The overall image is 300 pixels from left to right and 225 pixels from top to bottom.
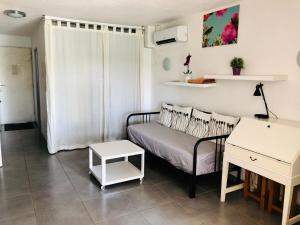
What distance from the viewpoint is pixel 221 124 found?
128 inches

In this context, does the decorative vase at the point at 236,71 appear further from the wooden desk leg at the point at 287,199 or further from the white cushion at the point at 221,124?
the wooden desk leg at the point at 287,199

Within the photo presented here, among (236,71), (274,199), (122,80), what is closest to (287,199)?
(274,199)

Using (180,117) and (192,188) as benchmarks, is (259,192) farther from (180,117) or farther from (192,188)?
(180,117)

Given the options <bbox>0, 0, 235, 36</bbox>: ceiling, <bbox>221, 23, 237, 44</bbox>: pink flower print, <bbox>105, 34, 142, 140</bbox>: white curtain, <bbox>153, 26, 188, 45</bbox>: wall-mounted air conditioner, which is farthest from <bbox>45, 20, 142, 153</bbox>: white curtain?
<bbox>221, 23, 237, 44</bbox>: pink flower print

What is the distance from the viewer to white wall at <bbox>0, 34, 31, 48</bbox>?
6125mm

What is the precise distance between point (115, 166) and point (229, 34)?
2.32 metres

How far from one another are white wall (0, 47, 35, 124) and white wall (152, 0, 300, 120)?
14.2 ft

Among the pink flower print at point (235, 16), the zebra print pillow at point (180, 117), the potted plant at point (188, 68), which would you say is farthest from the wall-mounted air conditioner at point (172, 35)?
the zebra print pillow at point (180, 117)

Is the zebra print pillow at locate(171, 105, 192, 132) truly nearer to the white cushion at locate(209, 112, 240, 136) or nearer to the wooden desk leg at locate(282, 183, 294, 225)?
the white cushion at locate(209, 112, 240, 136)

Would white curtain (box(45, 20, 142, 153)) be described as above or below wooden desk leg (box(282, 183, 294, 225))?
above

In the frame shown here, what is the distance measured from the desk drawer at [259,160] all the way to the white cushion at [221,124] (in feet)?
1.71

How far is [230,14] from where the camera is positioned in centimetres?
325

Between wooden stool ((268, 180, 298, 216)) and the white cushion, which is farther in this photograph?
the white cushion

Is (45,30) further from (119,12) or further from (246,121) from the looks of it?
(246,121)
